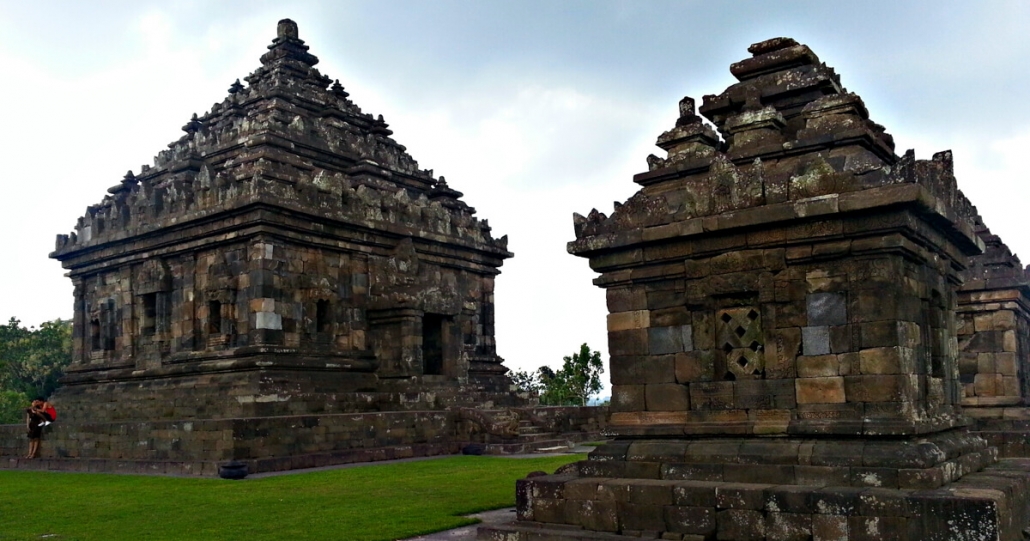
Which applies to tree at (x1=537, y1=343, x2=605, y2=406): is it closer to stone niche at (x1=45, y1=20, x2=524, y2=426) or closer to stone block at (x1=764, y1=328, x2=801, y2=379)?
stone niche at (x1=45, y1=20, x2=524, y2=426)

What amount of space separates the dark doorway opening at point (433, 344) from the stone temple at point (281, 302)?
0.18 ft

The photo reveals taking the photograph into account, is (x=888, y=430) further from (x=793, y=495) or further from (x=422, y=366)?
(x=422, y=366)

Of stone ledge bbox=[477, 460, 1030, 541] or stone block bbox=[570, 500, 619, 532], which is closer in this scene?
stone ledge bbox=[477, 460, 1030, 541]

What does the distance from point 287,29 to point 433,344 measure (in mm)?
10565

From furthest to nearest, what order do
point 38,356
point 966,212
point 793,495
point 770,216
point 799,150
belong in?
point 38,356
point 966,212
point 799,150
point 770,216
point 793,495

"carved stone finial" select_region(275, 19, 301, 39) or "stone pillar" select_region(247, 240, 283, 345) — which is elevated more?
"carved stone finial" select_region(275, 19, 301, 39)

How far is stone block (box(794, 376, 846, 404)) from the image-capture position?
7.75 m

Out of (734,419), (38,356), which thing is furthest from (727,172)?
(38,356)

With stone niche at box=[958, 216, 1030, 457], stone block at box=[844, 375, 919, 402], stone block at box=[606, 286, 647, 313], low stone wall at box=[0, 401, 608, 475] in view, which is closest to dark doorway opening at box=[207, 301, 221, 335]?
low stone wall at box=[0, 401, 608, 475]

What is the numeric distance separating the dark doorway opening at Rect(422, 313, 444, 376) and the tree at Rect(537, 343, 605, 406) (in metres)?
15.4

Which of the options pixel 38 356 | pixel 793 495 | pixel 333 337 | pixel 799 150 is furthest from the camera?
pixel 38 356

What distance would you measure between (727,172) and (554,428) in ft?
51.0

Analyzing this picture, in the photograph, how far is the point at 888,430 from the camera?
739cm

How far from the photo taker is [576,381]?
4078 centimetres
